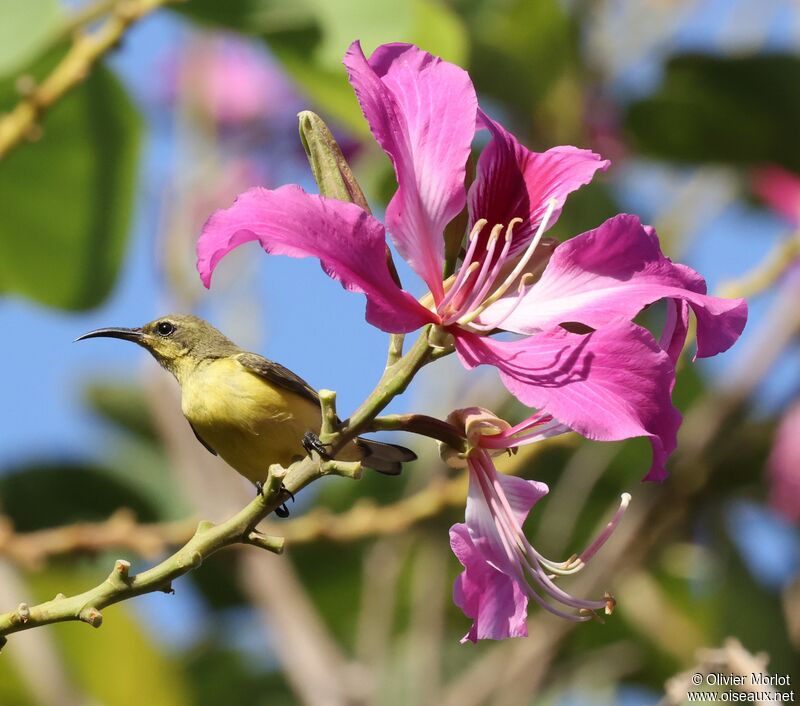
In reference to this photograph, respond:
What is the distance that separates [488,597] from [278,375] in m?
0.92

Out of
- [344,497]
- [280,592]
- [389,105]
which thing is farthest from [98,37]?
[344,497]

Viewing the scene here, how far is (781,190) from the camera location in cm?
386

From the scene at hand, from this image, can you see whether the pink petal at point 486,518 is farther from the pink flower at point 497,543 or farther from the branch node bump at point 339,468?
the branch node bump at point 339,468

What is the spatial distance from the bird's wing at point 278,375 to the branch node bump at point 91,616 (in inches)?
41.7

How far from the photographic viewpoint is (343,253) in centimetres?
129

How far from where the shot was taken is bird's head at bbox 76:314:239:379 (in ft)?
8.67

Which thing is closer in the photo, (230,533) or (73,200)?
(230,533)

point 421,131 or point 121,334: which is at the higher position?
point 421,131

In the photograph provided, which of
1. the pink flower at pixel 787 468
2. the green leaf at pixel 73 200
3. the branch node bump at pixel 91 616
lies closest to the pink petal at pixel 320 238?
the branch node bump at pixel 91 616

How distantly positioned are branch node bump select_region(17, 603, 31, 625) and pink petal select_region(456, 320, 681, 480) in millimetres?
497

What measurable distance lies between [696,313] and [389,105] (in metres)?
0.40

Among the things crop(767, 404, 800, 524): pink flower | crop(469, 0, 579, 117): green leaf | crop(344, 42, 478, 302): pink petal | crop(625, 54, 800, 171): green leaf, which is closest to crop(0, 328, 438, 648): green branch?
crop(344, 42, 478, 302): pink petal

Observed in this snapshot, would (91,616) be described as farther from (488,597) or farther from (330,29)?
(330,29)

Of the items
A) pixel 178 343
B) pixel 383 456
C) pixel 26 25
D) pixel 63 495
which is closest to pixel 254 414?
pixel 383 456
